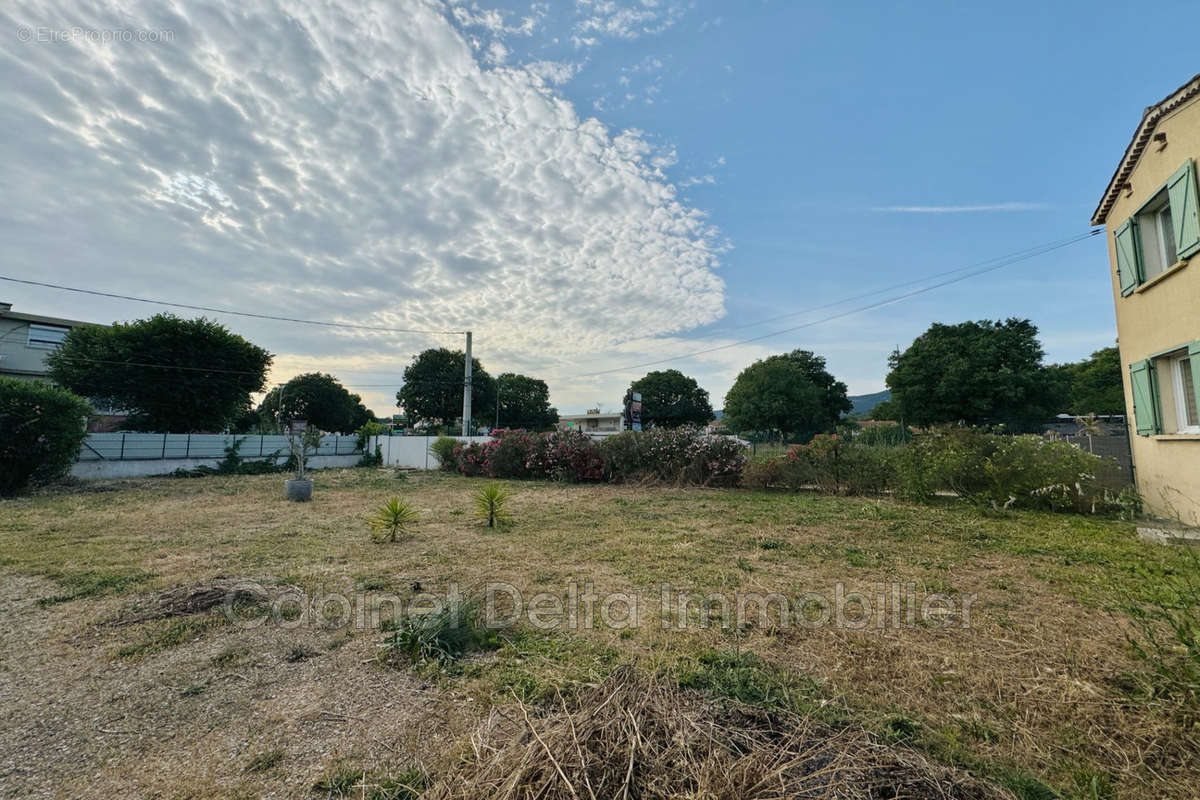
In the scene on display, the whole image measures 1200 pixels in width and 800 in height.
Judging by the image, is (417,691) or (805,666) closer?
(417,691)

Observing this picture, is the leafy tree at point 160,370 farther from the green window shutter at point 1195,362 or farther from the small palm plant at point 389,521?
the green window shutter at point 1195,362

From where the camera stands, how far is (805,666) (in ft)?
8.86

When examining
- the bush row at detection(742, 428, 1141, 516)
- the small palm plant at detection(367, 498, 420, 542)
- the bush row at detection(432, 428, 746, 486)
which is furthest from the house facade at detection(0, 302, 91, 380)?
the bush row at detection(742, 428, 1141, 516)

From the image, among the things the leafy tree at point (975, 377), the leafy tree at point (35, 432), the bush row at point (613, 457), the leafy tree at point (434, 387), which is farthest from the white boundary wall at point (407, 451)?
the leafy tree at point (975, 377)

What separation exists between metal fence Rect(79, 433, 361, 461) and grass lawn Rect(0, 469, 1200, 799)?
1102cm

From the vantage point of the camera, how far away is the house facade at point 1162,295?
220 inches

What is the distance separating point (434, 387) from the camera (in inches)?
1556

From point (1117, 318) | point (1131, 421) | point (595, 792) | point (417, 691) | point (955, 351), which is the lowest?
point (417, 691)

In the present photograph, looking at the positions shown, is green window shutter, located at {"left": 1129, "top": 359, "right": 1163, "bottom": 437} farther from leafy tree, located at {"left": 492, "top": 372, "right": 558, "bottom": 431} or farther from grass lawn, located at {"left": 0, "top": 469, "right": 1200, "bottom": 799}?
leafy tree, located at {"left": 492, "top": 372, "right": 558, "bottom": 431}

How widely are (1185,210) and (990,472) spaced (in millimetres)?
4301

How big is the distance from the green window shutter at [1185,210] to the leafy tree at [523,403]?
139 ft

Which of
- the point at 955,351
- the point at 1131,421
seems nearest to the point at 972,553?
the point at 1131,421

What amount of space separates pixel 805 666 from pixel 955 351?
31577 millimetres

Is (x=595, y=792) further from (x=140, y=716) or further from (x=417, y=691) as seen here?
(x=140, y=716)
